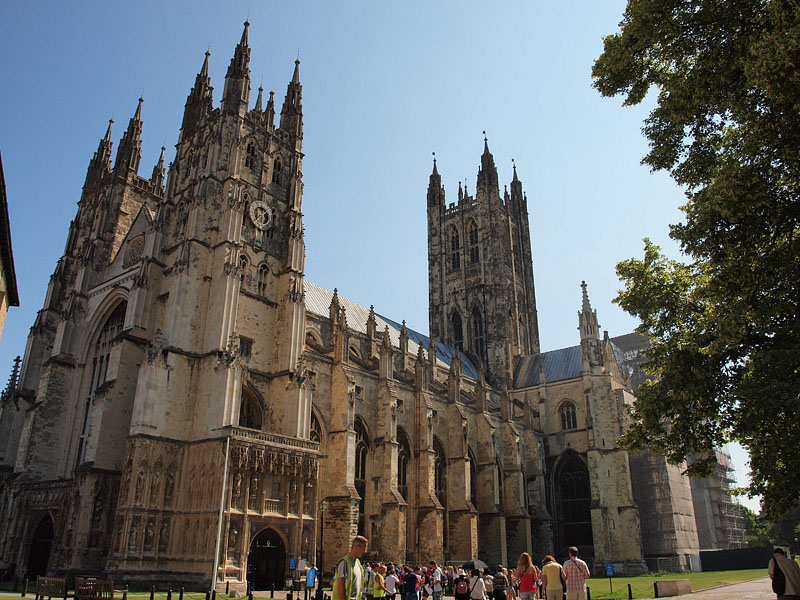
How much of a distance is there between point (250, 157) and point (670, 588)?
A: 27871mm

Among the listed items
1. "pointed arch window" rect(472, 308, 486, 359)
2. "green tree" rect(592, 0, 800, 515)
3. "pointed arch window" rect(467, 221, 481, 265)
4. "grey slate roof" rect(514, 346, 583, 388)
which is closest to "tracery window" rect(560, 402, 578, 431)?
"grey slate roof" rect(514, 346, 583, 388)

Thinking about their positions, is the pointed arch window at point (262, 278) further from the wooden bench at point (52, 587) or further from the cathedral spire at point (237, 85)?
the wooden bench at point (52, 587)

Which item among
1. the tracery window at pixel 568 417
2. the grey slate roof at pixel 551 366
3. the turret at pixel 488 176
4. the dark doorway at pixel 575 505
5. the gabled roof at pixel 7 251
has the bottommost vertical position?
the dark doorway at pixel 575 505

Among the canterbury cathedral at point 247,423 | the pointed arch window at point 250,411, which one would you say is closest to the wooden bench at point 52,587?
the canterbury cathedral at point 247,423

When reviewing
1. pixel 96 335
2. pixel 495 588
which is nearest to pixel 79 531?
pixel 96 335

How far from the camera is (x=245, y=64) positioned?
113 feet

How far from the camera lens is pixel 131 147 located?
131 feet

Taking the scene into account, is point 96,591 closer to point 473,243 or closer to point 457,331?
point 457,331

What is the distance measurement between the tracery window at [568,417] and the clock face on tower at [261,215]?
29.9 m

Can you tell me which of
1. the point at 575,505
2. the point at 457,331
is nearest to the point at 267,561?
the point at 575,505

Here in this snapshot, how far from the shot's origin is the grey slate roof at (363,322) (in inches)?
1581

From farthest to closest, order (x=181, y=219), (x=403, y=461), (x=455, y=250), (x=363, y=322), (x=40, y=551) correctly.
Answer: (x=455, y=250) < (x=363, y=322) < (x=403, y=461) < (x=181, y=219) < (x=40, y=551)

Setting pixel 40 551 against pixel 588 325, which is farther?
pixel 588 325

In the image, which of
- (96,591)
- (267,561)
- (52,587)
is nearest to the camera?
(96,591)
